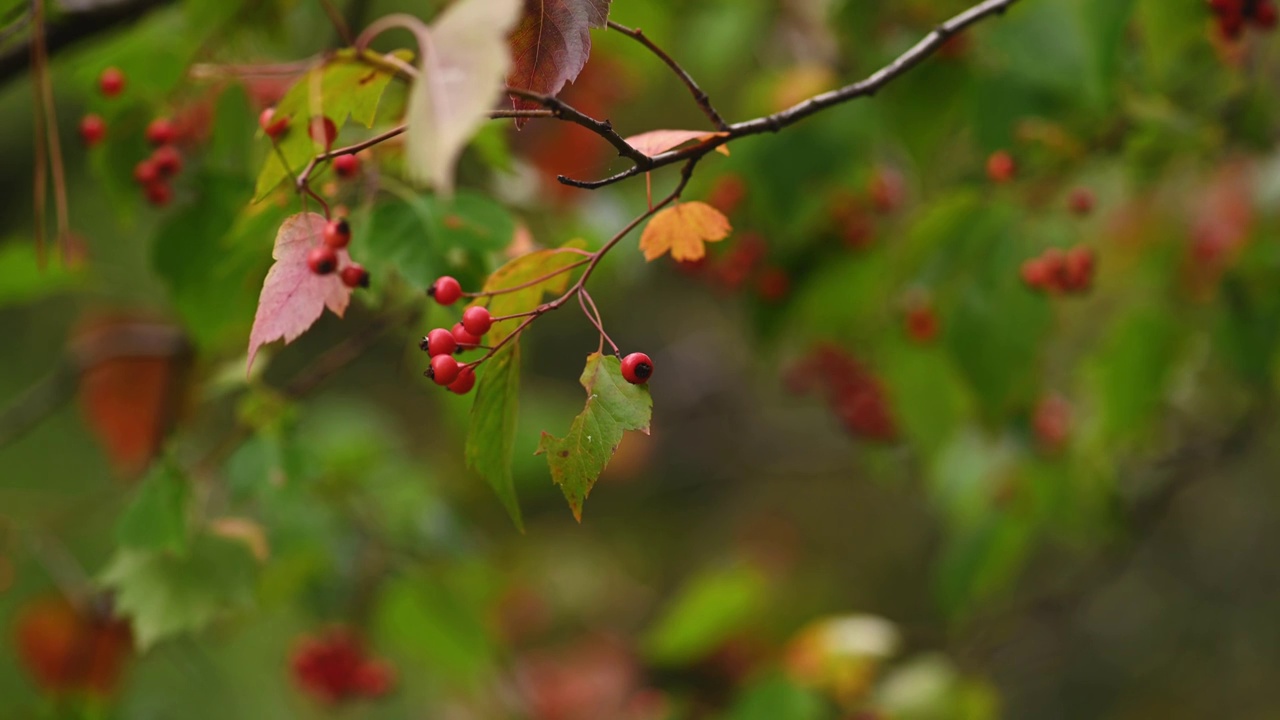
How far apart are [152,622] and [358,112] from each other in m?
0.47

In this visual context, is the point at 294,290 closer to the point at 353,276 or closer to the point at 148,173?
the point at 353,276

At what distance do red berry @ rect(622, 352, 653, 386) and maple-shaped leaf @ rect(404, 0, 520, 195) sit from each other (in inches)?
5.5

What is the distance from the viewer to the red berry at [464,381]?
16.7 inches

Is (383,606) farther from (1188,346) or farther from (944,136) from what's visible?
(1188,346)

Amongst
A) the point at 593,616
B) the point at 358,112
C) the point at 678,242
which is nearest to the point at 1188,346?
the point at 678,242

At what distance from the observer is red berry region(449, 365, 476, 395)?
0.42 m

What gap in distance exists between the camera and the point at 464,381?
1.41 feet

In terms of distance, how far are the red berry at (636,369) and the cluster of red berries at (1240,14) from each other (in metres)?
0.48

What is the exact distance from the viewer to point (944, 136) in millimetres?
939

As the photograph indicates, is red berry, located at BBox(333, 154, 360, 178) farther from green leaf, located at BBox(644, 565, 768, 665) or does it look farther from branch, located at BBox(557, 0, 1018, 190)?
green leaf, located at BBox(644, 565, 768, 665)

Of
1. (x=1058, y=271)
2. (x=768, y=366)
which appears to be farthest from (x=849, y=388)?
(x=1058, y=271)

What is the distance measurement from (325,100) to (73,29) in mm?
417

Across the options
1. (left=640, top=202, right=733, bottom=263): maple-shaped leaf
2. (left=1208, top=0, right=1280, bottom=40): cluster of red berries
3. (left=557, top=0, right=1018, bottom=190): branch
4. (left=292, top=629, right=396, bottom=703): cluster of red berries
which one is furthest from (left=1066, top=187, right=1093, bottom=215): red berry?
(left=292, top=629, right=396, bottom=703): cluster of red berries

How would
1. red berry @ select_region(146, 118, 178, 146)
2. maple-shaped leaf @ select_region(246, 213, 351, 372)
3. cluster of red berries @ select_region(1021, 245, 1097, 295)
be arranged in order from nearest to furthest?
maple-shaped leaf @ select_region(246, 213, 351, 372), red berry @ select_region(146, 118, 178, 146), cluster of red berries @ select_region(1021, 245, 1097, 295)
